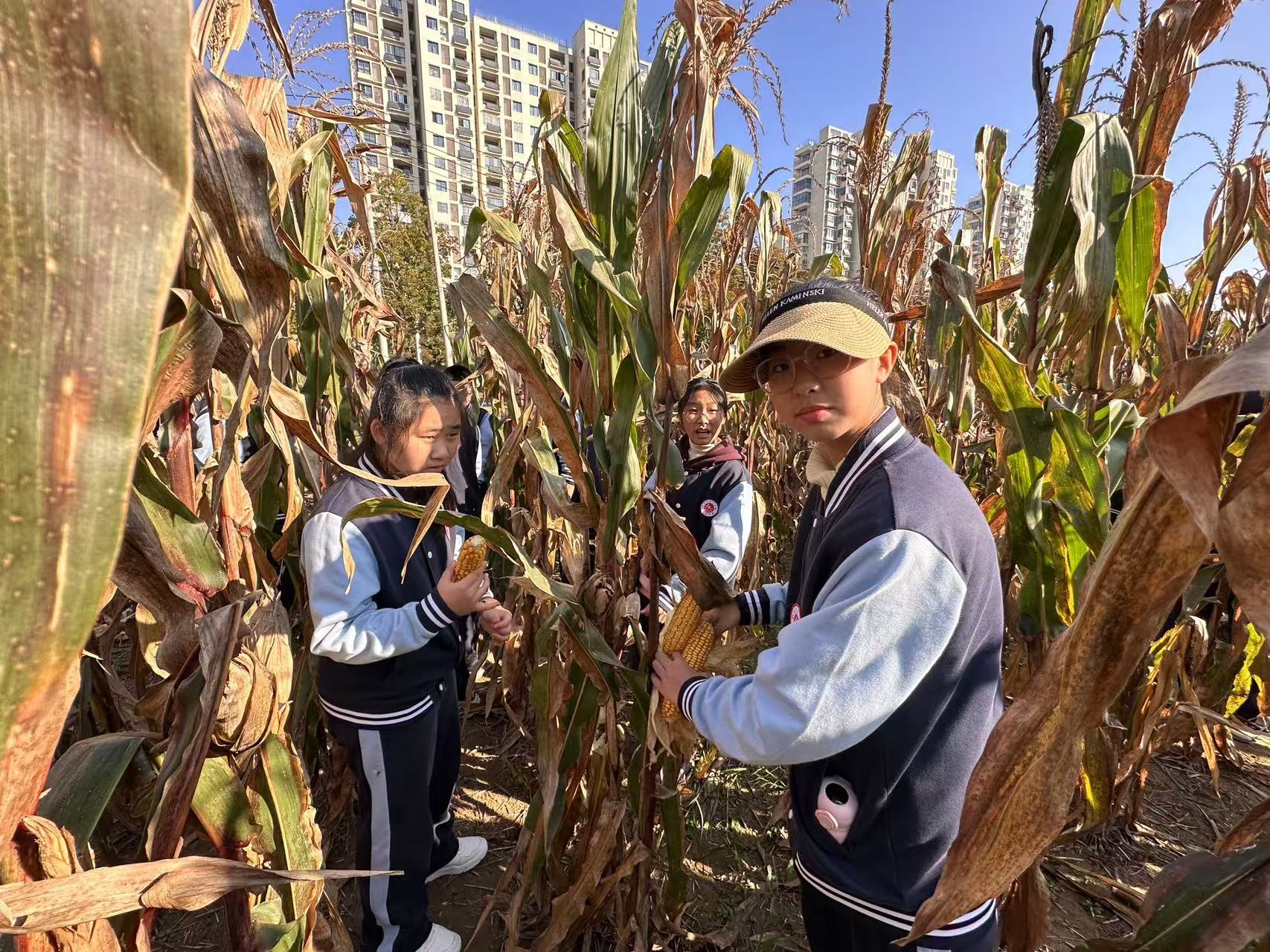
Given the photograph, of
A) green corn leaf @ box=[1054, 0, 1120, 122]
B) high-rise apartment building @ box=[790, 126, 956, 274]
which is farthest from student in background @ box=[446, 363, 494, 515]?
green corn leaf @ box=[1054, 0, 1120, 122]

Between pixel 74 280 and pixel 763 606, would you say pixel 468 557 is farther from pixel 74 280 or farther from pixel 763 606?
pixel 74 280

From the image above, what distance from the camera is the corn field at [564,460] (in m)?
0.29

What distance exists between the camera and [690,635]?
135 cm

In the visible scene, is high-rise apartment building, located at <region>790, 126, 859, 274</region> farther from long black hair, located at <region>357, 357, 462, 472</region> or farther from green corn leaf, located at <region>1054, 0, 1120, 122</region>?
long black hair, located at <region>357, 357, 462, 472</region>

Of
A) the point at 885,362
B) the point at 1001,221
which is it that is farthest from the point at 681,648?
the point at 1001,221

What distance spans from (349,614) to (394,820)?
0.65 metres

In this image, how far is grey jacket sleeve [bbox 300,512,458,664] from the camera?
1.58 m

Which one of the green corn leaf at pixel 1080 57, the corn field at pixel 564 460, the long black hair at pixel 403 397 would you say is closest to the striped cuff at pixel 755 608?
the corn field at pixel 564 460

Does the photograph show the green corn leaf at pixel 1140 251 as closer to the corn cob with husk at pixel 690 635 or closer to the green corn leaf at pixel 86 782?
the corn cob with husk at pixel 690 635

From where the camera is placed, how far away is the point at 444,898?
86.7 inches

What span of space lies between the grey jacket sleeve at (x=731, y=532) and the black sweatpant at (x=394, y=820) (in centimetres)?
106

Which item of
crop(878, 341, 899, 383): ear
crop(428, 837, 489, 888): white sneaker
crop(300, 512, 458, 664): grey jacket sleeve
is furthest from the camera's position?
crop(428, 837, 489, 888): white sneaker

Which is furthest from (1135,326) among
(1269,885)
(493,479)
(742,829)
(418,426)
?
(742,829)

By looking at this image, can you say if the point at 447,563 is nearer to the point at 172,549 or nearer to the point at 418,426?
the point at 418,426
